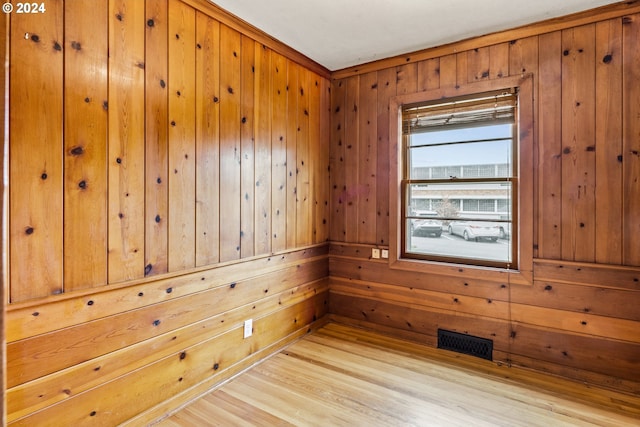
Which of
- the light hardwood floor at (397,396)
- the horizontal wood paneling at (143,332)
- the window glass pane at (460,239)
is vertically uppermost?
the window glass pane at (460,239)

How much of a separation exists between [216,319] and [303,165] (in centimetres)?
156

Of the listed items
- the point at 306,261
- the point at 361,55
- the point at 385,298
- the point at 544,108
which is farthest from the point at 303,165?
the point at 544,108

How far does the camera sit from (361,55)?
10.1 feet

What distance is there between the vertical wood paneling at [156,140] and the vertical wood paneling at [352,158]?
1829 mm

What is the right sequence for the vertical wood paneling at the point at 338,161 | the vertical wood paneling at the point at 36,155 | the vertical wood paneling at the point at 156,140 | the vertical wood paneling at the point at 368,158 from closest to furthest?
the vertical wood paneling at the point at 36,155, the vertical wood paneling at the point at 156,140, the vertical wood paneling at the point at 368,158, the vertical wood paneling at the point at 338,161

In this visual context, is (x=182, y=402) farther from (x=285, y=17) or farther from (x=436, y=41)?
(x=436, y=41)

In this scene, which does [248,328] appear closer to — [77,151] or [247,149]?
[247,149]

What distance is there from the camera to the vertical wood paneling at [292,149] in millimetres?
2941

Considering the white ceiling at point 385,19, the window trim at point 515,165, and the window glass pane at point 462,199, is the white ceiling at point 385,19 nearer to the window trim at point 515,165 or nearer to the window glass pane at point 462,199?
the window trim at point 515,165

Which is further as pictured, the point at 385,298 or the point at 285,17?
the point at 385,298

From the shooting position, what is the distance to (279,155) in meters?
2.84

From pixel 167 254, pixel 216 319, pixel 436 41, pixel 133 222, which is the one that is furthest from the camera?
pixel 436 41

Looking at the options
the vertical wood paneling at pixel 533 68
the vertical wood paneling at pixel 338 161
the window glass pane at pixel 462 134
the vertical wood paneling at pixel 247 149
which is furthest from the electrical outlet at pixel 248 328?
the vertical wood paneling at pixel 533 68

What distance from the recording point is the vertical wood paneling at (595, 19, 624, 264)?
2.29 meters
